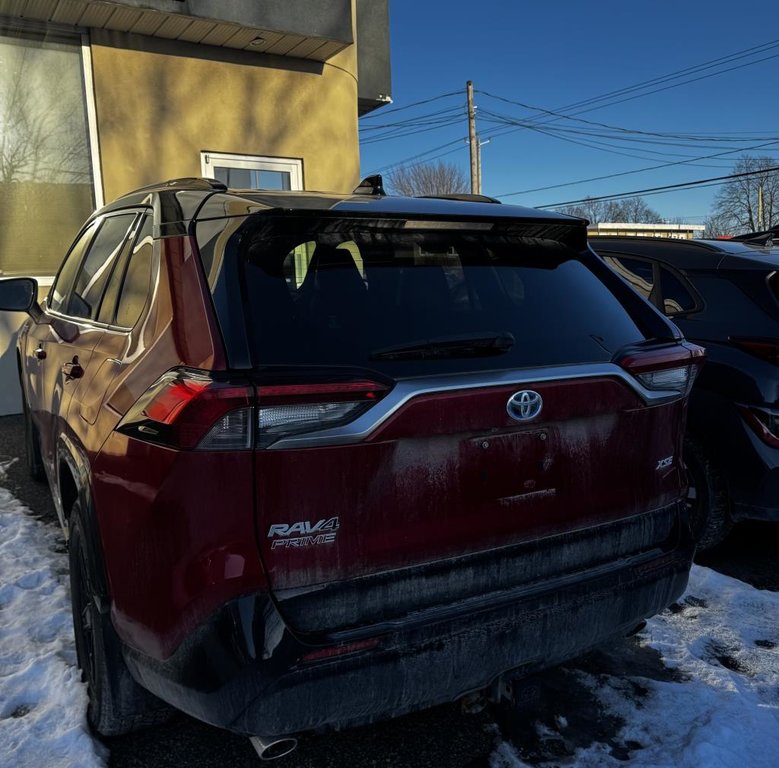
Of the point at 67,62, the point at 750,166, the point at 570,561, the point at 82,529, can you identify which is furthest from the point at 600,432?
the point at 750,166

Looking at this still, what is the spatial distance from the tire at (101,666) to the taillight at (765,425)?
2.89 m

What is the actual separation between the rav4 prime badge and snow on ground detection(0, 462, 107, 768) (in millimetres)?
1142

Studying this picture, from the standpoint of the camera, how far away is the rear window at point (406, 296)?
1794mm

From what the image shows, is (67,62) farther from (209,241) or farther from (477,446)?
(477,446)

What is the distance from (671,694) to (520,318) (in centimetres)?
153

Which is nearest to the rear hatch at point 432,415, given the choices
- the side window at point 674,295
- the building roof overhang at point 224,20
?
the side window at point 674,295

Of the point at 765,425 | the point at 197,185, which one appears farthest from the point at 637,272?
the point at 197,185

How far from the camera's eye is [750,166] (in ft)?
184

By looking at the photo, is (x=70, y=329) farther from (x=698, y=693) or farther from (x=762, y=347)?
(x=762, y=347)

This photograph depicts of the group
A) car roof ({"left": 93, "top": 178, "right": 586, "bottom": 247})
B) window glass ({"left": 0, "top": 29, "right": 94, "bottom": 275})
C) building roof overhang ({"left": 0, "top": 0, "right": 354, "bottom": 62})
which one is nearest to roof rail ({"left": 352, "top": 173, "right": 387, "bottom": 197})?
car roof ({"left": 93, "top": 178, "right": 586, "bottom": 247})

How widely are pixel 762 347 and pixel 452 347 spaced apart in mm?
2298

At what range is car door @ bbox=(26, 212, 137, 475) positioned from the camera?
2631 millimetres

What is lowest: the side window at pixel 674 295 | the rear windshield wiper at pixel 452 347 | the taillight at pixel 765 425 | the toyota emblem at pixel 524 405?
the taillight at pixel 765 425

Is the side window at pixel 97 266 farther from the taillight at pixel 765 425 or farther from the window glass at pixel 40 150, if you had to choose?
the window glass at pixel 40 150
